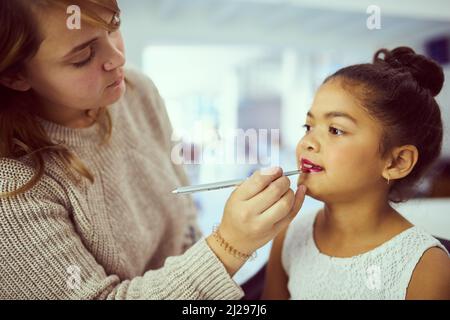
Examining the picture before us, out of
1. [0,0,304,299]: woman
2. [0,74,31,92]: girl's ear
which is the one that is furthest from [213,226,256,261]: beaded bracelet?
[0,74,31,92]: girl's ear

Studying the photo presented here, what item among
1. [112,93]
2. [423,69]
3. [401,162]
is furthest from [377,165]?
[112,93]

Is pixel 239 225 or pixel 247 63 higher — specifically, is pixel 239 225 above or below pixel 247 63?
below

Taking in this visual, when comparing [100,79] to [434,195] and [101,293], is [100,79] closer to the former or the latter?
[101,293]

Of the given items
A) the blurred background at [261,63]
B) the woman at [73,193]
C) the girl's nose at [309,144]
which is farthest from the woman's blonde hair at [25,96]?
the girl's nose at [309,144]

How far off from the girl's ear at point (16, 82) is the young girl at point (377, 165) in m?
0.43

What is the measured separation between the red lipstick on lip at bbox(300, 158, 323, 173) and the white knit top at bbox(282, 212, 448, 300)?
0.55 feet

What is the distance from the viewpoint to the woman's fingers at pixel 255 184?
1.70 feet

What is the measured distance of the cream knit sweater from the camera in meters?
0.53

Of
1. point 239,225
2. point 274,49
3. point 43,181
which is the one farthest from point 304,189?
point 274,49

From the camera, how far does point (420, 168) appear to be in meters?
0.64

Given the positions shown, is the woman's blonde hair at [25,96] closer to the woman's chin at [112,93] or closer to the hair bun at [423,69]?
the woman's chin at [112,93]

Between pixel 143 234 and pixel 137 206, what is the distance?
58 mm

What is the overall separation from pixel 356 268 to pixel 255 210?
0.25m

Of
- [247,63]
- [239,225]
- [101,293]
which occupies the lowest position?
[101,293]
